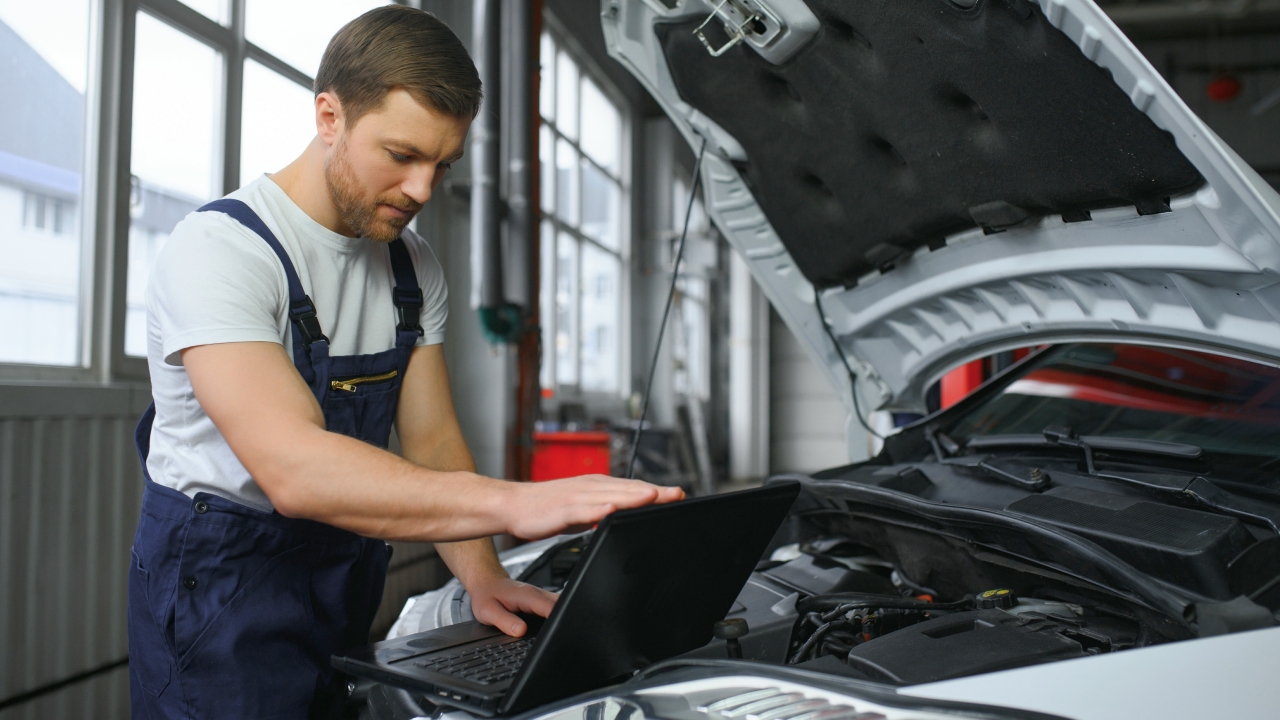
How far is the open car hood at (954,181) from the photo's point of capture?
3.48 feet

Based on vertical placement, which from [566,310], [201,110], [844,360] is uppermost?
[201,110]

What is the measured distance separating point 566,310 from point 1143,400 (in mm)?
6043

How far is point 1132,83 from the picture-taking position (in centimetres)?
99

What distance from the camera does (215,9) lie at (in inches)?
129

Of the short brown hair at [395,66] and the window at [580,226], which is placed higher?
the window at [580,226]

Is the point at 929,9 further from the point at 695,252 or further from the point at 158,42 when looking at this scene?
the point at 695,252

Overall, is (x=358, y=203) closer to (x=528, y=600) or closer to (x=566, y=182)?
(x=528, y=600)

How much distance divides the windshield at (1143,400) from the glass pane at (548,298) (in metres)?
5.24

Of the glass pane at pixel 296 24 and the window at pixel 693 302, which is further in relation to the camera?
the window at pixel 693 302

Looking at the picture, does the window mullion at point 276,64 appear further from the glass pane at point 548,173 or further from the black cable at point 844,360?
the glass pane at point 548,173

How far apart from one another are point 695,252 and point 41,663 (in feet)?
26.4

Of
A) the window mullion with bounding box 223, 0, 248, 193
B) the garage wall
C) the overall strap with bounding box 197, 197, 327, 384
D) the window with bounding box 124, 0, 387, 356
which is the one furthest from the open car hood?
the garage wall

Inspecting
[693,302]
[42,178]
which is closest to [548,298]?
[693,302]

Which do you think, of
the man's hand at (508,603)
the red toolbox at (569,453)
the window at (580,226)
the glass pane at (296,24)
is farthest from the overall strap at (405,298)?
the window at (580,226)
